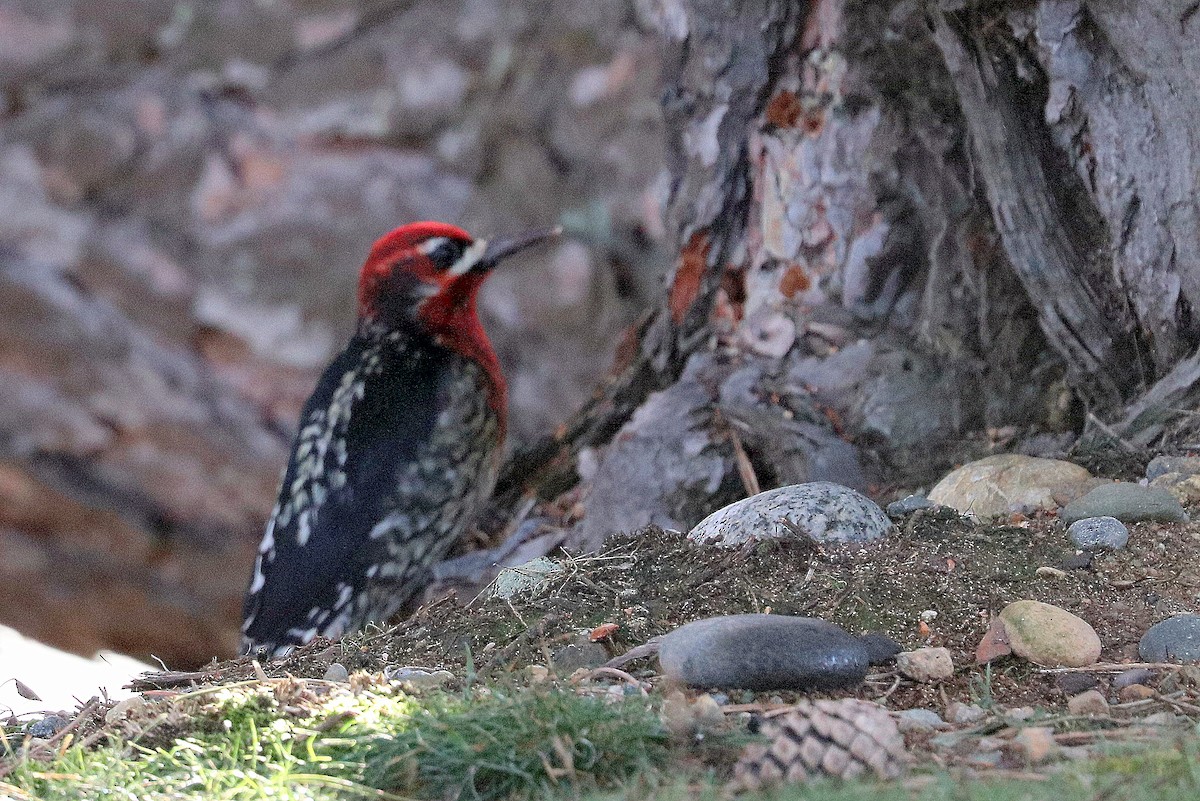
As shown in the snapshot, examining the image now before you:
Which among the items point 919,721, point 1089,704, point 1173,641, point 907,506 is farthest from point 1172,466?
point 919,721

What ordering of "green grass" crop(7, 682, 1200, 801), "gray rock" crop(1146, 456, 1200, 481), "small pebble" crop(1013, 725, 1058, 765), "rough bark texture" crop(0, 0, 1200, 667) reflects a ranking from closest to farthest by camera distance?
"green grass" crop(7, 682, 1200, 801) < "small pebble" crop(1013, 725, 1058, 765) < "gray rock" crop(1146, 456, 1200, 481) < "rough bark texture" crop(0, 0, 1200, 667)

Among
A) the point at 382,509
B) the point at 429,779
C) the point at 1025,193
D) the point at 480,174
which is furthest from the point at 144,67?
the point at 429,779

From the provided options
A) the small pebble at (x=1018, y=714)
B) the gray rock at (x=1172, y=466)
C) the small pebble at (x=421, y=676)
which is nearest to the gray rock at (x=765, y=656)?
the small pebble at (x=1018, y=714)

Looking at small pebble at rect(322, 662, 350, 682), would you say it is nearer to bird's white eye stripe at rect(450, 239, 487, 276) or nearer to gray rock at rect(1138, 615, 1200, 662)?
gray rock at rect(1138, 615, 1200, 662)

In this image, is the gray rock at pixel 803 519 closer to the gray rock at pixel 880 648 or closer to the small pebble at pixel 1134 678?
the gray rock at pixel 880 648

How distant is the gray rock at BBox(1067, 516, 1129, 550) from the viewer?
215 cm

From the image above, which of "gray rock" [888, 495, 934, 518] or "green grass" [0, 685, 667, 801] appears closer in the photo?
"green grass" [0, 685, 667, 801]

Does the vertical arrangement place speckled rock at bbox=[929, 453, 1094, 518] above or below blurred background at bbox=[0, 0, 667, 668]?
below

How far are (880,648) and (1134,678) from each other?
1.11 ft

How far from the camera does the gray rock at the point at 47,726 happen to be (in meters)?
2.02

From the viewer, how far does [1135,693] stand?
176cm

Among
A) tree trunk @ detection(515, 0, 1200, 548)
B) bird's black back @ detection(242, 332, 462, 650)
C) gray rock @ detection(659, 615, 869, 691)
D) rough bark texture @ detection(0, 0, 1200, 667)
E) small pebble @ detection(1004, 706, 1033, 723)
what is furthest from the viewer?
bird's black back @ detection(242, 332, 462, 650)

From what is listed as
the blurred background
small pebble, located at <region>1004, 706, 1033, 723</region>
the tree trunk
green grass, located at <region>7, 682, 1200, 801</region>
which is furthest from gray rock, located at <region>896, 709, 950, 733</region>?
the blurred background

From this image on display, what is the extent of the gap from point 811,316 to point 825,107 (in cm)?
50
